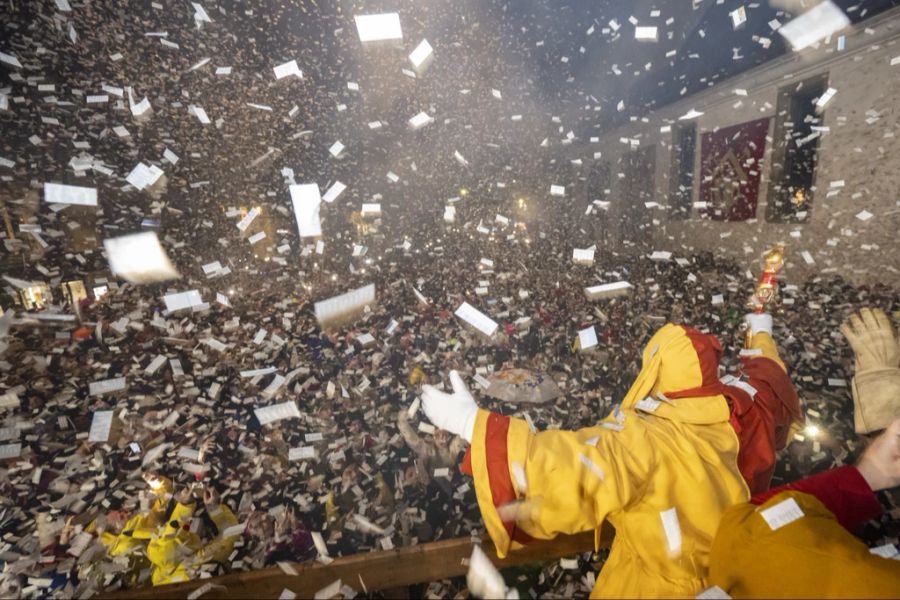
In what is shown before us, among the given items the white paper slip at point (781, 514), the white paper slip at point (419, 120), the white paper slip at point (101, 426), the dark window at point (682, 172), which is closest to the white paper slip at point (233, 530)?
the white paper slip at point (101, 426)

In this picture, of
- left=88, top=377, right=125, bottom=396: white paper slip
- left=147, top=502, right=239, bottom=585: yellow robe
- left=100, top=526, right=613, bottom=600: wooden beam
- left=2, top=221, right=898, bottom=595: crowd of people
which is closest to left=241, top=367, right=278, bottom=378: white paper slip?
left=2, top=221, right=898, bottom=595: crowd of people

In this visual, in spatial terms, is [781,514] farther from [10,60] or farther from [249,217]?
[249,217]

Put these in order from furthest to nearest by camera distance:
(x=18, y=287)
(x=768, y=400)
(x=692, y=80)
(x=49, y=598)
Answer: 1. (x=692, y=80)
2. (x=18, y=287)
3. (x=49, y=598)
4. (x=768, y=400)

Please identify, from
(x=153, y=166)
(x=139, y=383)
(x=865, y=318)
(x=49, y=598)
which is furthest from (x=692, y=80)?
(x=49, y=598)

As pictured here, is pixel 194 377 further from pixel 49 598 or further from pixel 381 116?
pixel 381 116

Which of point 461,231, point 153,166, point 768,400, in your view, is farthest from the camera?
point 461,231

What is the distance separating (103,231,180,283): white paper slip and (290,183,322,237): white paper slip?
406 cm

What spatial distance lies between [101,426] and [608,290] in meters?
7.55

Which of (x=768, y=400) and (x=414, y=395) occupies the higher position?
(x=768, y=400)

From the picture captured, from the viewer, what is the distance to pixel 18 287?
5.81 m

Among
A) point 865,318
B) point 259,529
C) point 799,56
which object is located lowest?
point 259,529

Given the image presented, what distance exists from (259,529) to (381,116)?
37.2 feet

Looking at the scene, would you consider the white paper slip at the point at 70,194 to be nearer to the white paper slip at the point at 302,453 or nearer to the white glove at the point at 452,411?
the white paper slip at the point at 302,453

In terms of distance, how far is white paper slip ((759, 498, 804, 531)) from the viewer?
1169 millimetres
